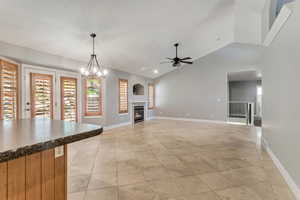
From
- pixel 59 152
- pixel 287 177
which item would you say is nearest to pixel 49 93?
pixel 59 152

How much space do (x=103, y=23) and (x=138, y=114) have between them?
5388 mm

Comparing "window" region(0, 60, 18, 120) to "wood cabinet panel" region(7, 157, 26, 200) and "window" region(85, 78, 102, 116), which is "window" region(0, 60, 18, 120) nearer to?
"window" region(85, 78, 102, 116)

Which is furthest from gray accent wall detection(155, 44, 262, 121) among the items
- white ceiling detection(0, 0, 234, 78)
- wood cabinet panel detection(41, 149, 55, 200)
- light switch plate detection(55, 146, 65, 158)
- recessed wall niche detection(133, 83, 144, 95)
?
wood cabinet panel detection(41, 149, 55, 200)

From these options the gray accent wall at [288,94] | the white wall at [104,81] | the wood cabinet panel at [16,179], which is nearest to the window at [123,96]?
the white wall at [104,81]

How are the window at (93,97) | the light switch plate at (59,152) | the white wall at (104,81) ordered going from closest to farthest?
the light switch plate at (59,152)
the white wall at (104,81)
the window at (93,97)

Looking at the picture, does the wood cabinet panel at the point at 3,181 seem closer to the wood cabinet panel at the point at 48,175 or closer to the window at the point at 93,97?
the wood cabinet panel at the point at 48,175

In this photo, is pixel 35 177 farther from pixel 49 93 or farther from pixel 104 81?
Answer: pixel 104 81

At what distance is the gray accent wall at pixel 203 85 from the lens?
7237 mm

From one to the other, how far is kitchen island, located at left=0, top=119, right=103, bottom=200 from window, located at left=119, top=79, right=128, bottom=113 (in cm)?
566

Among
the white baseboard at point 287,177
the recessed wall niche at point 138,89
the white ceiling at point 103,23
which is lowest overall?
the white baseboard at point 287,177

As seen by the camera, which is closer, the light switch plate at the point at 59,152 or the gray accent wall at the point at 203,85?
the light switch plate at the point at 59,152

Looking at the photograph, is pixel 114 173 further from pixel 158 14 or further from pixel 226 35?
pixel 226 35

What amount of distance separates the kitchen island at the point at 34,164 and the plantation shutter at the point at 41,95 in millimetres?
3866

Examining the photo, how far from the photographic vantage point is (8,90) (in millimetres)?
3586
